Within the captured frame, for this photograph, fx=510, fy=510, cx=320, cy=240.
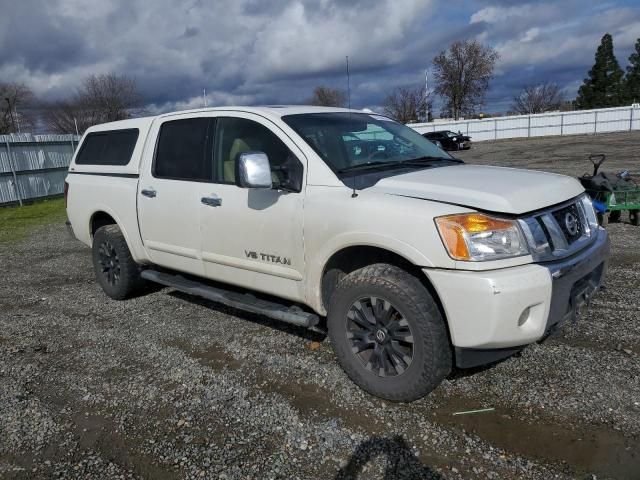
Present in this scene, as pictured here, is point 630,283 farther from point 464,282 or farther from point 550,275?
point 464,282

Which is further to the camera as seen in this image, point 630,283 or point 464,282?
point 630,283

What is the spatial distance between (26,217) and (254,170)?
13.6 meters

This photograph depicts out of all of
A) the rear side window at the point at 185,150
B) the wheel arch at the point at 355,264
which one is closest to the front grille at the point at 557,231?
the wheel arch at the point at 355,264

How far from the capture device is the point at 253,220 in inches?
151

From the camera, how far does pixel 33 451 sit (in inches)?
120

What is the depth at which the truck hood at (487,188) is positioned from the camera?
2934 mm

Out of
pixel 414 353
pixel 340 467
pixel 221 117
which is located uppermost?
pixel 221 117

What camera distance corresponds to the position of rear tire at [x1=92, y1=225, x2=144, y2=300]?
17.7 ft

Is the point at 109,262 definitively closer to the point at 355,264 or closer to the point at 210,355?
the point at 210,355

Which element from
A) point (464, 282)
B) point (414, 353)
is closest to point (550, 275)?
point (464, 282)

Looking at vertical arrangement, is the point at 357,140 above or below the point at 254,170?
Answer: above

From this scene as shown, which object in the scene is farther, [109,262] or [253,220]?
[109,262]

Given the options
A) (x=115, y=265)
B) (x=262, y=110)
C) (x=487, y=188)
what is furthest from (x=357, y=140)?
(x=115, y=265)

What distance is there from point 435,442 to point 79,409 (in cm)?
237
